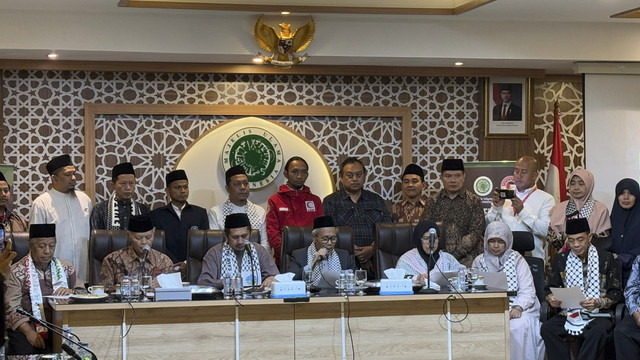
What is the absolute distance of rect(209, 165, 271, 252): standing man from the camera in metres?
7.97

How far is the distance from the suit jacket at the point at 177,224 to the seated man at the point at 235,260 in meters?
0.96

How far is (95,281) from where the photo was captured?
6930 millimetres

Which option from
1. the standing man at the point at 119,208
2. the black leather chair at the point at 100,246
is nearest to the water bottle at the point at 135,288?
the black leather chair at the point at 100,246

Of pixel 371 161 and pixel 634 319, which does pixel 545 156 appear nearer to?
pixel 371 161

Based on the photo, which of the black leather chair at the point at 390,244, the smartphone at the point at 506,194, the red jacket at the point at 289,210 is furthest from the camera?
the red jacket at the point at 289,210

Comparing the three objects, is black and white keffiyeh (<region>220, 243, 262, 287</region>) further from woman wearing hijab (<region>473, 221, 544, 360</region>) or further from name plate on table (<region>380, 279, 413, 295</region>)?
woman wearing hijab (<region>473, 221, 544, 360</region>)

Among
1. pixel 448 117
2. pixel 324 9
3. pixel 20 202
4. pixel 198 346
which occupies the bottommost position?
pixel 198 346

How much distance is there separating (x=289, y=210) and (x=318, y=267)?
1.52m

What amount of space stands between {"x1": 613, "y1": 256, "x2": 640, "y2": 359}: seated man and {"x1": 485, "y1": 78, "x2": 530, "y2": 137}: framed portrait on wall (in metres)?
2.97

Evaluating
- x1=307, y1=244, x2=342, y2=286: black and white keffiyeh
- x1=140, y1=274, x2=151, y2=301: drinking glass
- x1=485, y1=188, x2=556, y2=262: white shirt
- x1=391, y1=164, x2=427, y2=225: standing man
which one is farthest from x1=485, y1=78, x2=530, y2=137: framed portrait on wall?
x1=140, y1=274, x2=151, y2=301: drinking glass

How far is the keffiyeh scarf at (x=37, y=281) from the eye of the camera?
6359mm

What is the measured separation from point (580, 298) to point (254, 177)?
345 centimetres

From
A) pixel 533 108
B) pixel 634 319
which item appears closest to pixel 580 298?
pixel 634 319

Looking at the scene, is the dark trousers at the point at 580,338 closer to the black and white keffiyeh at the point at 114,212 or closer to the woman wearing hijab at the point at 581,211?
the woman wearing hijab at the point at 581,211
